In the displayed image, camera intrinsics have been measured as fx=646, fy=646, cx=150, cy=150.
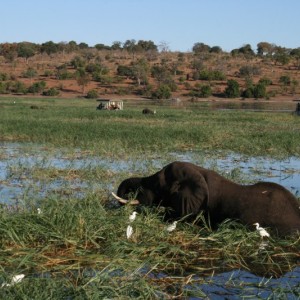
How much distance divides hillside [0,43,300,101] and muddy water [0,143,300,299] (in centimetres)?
4134

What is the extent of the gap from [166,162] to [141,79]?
173 ft

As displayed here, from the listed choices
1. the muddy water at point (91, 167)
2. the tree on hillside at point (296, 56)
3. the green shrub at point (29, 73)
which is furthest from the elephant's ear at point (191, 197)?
the tree on hillside at point (296, 56)

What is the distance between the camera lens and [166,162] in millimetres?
14039

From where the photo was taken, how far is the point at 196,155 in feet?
51.2

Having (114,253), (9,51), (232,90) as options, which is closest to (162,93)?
(232,90)

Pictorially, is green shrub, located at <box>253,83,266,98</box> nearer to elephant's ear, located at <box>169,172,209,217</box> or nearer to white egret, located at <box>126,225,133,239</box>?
elephant's ear, located at <box>169,172,209,217</box>

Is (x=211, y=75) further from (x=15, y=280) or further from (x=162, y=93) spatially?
(x=15, y=280)

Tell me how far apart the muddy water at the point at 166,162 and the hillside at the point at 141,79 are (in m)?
41.3

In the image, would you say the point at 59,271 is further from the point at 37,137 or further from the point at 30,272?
the point at 37,137

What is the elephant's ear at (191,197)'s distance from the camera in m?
7.76

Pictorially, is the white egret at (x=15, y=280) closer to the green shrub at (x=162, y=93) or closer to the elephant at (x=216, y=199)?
the elephant at (x=216, y=199)

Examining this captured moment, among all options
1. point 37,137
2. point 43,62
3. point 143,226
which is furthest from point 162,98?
point 143,226

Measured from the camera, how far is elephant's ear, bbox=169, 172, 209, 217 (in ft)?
25.5

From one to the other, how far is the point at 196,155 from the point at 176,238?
8.69m
